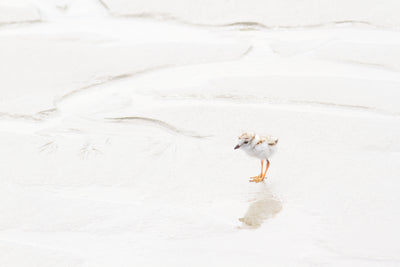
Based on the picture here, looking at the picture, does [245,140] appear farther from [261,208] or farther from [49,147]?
[49,147]

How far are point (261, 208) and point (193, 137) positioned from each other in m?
1.23

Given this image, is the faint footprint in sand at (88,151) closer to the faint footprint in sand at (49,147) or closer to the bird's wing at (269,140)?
the faint footprint in sand at (49,147)

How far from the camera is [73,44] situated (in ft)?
25.2

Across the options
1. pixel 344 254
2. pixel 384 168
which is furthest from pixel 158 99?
pixel 344 254

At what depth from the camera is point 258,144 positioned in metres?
5.17

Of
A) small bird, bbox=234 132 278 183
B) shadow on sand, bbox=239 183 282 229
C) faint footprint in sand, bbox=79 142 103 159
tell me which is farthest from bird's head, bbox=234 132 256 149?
faint footprint in sand, bbox=79 142 103 159

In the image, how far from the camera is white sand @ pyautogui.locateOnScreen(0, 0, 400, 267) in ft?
14.3

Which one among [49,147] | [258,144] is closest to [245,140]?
[258,144]

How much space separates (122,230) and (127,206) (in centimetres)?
31

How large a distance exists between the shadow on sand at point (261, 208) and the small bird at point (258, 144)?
0.19 metres

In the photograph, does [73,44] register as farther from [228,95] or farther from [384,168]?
[384,168]

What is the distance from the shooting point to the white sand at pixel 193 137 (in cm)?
436

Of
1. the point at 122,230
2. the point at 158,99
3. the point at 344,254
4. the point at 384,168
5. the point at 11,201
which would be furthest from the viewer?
the point at 158,99

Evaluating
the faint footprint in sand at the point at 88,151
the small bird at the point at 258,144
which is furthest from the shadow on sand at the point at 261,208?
the faint footprint in sand at the point at 88,151
